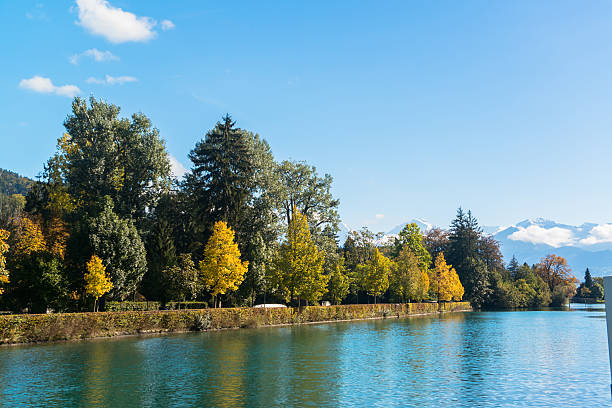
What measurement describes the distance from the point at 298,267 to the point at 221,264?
9888 mm

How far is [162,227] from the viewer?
5541cm

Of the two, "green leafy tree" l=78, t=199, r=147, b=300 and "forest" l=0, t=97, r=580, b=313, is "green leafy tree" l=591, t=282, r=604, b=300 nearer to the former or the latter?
"forest" l=0, t=97, r=580, b=313

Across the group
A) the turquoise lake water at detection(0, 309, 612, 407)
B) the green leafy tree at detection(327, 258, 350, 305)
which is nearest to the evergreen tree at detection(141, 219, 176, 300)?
the turquoise lake water at detection(0, 309, 612, 407)

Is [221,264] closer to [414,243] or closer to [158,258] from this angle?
[158,258]

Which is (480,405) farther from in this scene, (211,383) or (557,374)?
(211,383)

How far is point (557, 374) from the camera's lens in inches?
966

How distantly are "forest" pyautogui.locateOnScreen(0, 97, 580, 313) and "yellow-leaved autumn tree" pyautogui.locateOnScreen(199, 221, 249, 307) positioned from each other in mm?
134

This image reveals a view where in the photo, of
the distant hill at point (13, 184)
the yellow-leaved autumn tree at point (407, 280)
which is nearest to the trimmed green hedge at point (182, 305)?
the yellow-leaved autumn tree at point (407, 280)

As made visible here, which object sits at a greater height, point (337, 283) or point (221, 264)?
point (221, 264)

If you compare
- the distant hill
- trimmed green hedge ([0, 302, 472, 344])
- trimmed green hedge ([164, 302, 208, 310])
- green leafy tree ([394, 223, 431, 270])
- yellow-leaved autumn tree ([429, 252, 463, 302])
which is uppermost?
the distant hill

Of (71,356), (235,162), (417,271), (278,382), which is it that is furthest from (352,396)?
(417,271)

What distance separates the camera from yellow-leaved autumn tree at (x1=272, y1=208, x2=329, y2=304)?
2286 inches

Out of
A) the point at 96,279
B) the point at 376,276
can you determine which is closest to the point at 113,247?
the point at 96,279

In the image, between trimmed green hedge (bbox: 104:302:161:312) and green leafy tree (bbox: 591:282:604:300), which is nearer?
trimmed green hedge (bbox: 104:302:161:312)
